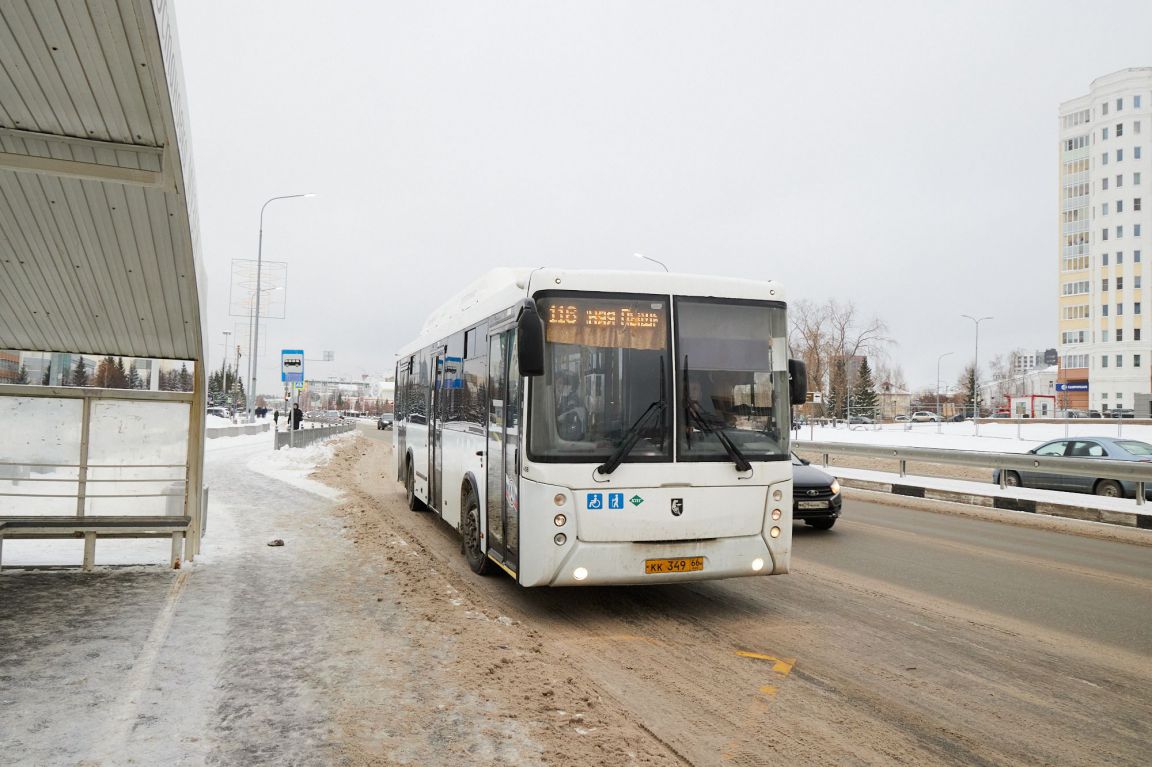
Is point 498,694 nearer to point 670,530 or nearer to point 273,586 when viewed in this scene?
point 670,530

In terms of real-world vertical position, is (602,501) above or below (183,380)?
below

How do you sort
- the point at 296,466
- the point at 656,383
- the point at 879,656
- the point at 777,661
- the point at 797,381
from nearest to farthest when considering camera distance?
the point at 777,661
the point at 879,656
the point at 656,383
the point at 797,381
the point at 296,466

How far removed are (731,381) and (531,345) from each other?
74.9 inches

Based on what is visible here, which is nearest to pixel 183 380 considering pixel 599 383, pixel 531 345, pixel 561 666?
pixel 531 345

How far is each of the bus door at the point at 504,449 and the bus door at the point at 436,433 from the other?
2961 millimetres

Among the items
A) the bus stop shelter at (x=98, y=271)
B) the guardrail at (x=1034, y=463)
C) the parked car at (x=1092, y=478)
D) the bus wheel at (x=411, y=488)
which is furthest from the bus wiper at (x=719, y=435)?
the parked car at (x=1092, y=478)

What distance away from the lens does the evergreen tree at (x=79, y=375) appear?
11016mm

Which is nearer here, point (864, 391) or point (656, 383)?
point (656, 383)

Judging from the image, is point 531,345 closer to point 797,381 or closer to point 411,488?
point 797,381

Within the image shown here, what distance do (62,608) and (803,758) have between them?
5973mm

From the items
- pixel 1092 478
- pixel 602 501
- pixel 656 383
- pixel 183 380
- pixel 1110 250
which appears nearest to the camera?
pixel 602 501

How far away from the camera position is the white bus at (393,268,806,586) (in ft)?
21.8

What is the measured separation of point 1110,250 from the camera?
295 ft

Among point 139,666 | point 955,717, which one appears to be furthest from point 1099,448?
point 139,666
